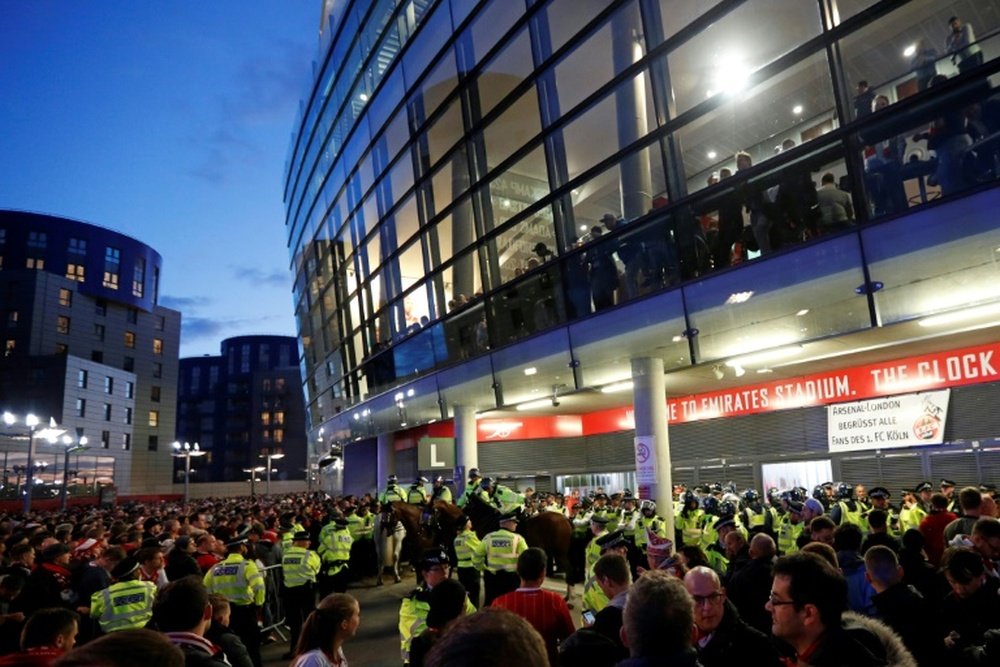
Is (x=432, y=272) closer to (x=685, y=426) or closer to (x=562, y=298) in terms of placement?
(x=562, y=298)

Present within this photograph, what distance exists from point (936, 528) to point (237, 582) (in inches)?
356

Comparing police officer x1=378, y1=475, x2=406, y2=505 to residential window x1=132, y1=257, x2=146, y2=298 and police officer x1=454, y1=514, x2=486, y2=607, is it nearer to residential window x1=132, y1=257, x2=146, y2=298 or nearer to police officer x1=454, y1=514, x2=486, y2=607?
police officer x1=454, y1=514, x2=486, y2=607

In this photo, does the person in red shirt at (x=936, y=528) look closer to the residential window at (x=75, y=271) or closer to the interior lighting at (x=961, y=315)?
the interior lighting at (x=961, y=315)

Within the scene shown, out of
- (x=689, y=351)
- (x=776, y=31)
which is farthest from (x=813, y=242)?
(x=776, y=31)

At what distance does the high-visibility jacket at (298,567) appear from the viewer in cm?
1062

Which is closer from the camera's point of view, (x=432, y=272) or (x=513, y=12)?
(x=513, y=12)

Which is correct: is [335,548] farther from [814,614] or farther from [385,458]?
[385,458]

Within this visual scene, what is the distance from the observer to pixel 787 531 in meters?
10.4

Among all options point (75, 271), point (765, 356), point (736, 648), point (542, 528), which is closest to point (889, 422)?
point (765, 356)

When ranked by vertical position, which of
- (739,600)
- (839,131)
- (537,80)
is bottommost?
(739,600)

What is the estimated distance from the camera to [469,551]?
11.5 m

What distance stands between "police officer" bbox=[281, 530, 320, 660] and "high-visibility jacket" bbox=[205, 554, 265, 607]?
193 cm

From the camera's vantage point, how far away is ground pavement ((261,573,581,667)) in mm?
10484

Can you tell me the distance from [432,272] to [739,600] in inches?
850
